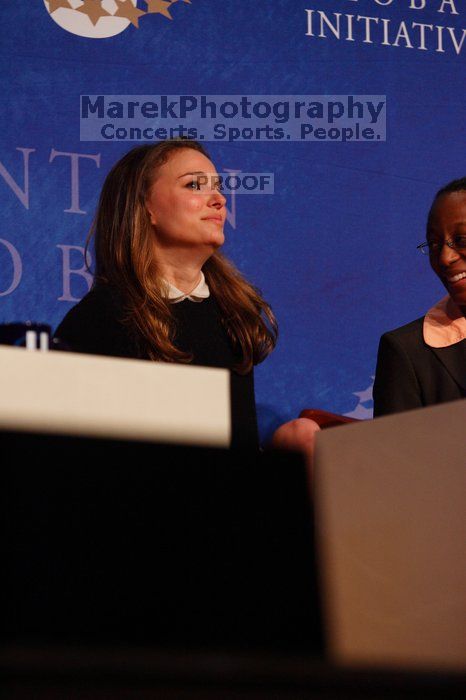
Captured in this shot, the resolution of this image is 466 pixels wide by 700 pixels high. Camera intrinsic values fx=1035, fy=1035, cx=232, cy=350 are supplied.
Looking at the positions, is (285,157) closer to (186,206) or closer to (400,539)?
(186,206)

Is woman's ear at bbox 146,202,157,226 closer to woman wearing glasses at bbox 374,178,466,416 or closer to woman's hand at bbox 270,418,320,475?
woman wearing glasses at bbox 374,178,466,416

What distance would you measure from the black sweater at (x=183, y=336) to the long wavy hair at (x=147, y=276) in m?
0.02

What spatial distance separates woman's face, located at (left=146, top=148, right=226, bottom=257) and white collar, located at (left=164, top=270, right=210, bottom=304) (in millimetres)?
84

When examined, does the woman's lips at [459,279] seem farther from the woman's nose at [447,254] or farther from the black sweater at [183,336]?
the black sweater at [183,336]

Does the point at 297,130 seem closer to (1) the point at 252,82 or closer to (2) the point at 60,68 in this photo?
(1) the point at 252,82

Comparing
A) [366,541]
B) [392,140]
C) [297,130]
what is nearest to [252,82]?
[297,130]

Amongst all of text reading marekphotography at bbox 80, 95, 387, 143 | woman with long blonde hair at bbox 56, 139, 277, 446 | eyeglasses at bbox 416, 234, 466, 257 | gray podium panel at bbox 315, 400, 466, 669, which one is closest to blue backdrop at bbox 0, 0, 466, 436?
text reading marekphotography at bbox 80, 95, 387, 143

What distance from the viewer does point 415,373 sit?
2.05 m

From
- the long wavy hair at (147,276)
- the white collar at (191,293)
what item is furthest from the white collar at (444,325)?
the white collar at (191,293)

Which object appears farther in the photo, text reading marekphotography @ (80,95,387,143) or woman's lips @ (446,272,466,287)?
text reading marekphotography @ (80,95,387,143)

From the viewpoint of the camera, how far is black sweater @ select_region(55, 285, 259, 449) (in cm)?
202

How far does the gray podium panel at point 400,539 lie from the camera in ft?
2.64

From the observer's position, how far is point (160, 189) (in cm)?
234

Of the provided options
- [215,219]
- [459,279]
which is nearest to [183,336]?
[215,219]
